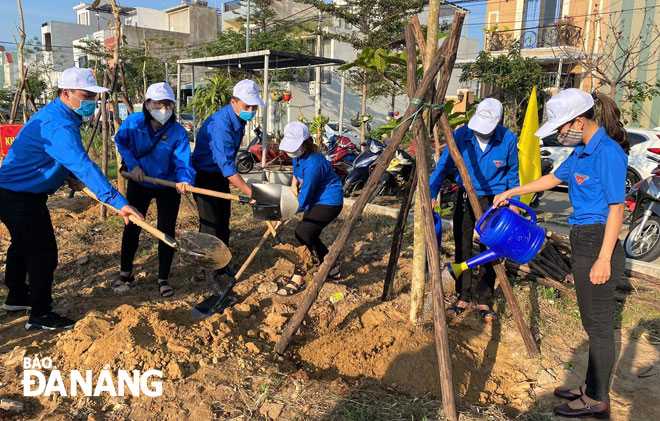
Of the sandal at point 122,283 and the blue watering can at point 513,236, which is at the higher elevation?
the blue watering can at point 513,236

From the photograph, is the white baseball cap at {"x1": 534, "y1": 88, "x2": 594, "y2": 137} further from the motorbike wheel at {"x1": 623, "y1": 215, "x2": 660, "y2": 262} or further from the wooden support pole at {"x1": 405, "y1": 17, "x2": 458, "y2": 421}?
the motorbike wheel at {"x1": 623, "y1": 215, "x2": 660, "y2": 262}

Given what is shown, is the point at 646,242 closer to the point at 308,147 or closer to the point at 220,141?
the point at 308,147

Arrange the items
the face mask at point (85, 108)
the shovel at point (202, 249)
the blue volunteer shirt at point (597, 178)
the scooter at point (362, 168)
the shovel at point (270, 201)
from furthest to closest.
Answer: the scooter at point (362, 168) < the shovel at point (270, 201) < the shovel at point (202, 249) < the face mask at point (85, 108) < the blue volunteer shirt at point (597, 178)

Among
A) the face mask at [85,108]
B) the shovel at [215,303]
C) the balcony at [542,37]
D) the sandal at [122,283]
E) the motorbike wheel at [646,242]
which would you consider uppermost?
the balcony at [542,37]

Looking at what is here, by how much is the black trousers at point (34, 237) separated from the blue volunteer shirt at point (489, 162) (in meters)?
2.79

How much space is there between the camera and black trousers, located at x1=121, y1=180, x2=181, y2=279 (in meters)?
4.05

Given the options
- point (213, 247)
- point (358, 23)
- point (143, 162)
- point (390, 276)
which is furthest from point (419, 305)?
point (358, 23)

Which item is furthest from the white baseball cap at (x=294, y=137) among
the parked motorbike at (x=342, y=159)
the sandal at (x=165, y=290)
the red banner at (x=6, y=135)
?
the red banner at (x=6, y=135)

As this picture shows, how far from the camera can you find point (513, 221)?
297 centimetres

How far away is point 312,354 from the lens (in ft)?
10.6

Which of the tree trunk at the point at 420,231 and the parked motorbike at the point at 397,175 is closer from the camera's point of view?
the tree trunk at the point at 420,231

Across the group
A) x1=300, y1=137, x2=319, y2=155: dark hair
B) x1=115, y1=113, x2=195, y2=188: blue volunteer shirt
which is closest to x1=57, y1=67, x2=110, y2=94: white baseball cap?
x1=115, y1=113, x2=195, y2=188: blue volunteer shirt

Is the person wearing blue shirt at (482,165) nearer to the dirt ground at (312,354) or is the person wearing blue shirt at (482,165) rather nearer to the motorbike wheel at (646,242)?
the dirt ground at (312,354)

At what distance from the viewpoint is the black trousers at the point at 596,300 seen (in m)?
2.49
